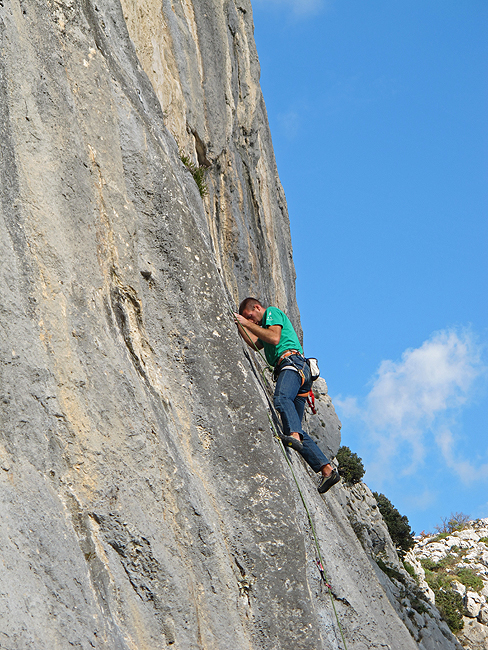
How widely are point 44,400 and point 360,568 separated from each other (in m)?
5.55

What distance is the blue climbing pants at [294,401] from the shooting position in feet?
30.1

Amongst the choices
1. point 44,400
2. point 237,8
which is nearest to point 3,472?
point 44,400

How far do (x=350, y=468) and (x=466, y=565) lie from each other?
288 inches

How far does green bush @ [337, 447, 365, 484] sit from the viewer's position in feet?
64.3

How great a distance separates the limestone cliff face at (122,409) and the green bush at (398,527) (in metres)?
12.5

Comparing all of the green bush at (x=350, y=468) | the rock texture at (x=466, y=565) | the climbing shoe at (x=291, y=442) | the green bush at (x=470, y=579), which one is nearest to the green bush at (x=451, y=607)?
the rock texture at (x=466, y=565)

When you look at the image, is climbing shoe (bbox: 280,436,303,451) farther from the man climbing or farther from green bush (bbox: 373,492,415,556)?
green bush (bbox: 373,492,415,556)

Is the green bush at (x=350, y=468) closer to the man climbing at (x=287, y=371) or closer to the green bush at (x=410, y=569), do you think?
the green bush at (x=410, y=569)

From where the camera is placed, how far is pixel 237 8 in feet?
52.4

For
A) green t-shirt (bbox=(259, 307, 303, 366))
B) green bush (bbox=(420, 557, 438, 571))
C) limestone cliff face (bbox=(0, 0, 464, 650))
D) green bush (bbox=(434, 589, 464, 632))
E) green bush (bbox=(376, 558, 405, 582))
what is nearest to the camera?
limestone cliff face (bbox=(0, 0, 464, 650))

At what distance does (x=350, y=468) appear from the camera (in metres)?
19.8

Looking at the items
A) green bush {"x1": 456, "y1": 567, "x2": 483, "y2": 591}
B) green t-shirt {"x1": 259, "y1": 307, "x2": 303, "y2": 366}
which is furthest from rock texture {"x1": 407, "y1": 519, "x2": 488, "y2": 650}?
green t-shirt {"x1": 259, "y1": 307, "x2": 303, "y2": 366}

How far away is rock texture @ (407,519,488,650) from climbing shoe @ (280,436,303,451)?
41.1 ft

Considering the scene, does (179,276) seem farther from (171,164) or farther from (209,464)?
(209,464)
